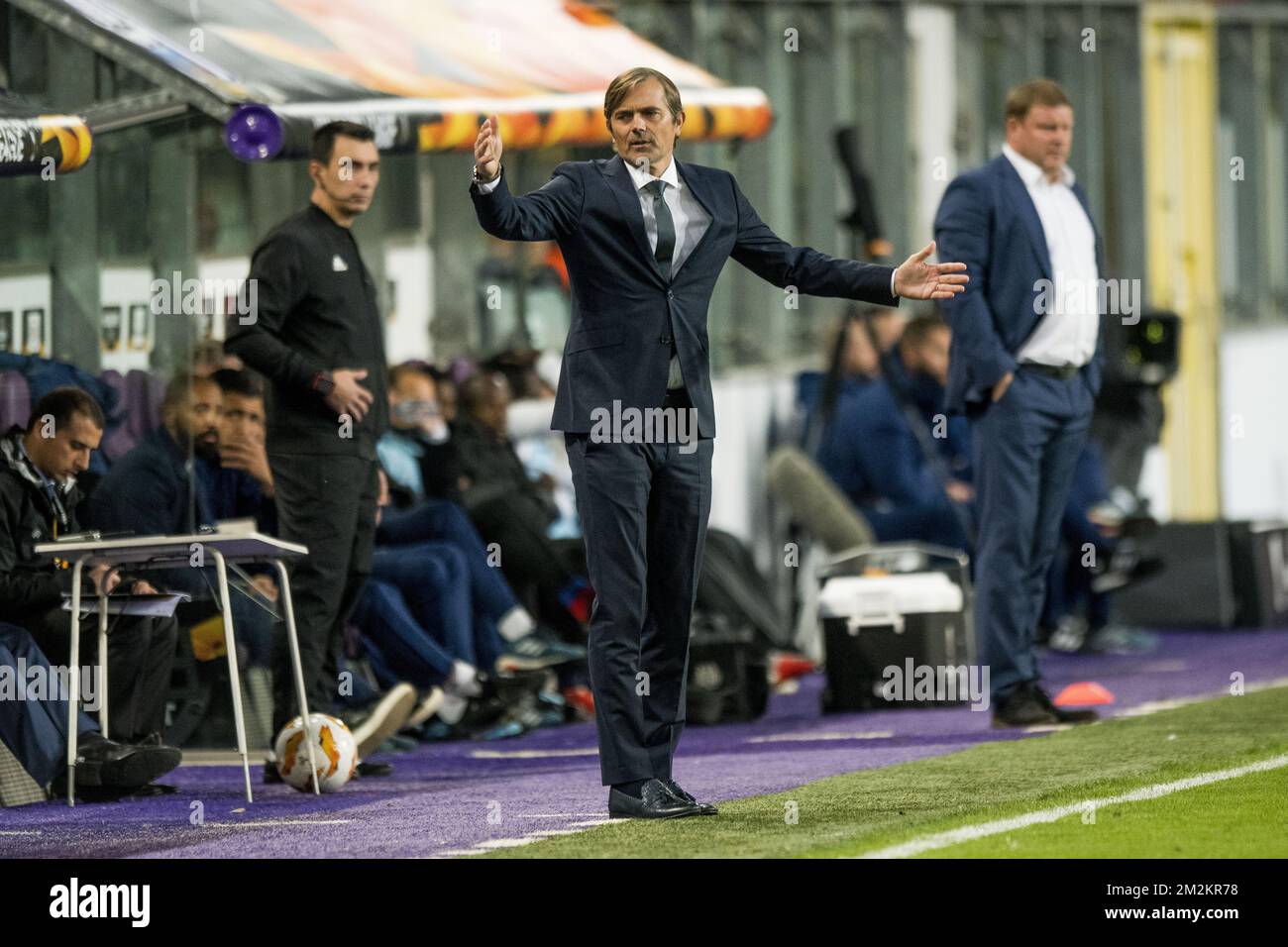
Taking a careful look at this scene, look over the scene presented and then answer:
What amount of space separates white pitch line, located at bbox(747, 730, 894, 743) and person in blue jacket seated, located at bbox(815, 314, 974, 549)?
13.8ft

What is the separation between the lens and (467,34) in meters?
12.5

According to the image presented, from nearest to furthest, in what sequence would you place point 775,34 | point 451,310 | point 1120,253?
1. point 451,310
2. point 775,34
3. point 1120,253

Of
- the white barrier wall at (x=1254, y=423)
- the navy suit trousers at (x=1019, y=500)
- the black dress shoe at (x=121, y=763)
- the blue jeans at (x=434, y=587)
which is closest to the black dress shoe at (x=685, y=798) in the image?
the black dress shoe at (x=121, y=763)

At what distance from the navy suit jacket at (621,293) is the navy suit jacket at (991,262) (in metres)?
2.29

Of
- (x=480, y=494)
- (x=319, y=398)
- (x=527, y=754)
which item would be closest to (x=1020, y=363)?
(x=527, y=754)

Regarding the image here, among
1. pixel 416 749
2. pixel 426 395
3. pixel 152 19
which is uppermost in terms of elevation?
pixel 152 19

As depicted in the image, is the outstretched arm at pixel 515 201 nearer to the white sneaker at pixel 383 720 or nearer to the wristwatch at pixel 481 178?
the wristwatch at pixel 481 178

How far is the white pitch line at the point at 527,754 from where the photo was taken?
930 cm

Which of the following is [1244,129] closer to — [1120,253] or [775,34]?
[1120,253]

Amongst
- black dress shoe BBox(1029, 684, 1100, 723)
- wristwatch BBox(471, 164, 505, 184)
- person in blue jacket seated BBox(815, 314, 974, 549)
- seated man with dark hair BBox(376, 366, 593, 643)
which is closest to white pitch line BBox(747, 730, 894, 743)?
black dress shoe BBox(1029, 684, 1100, 723)

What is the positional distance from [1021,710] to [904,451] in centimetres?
496
